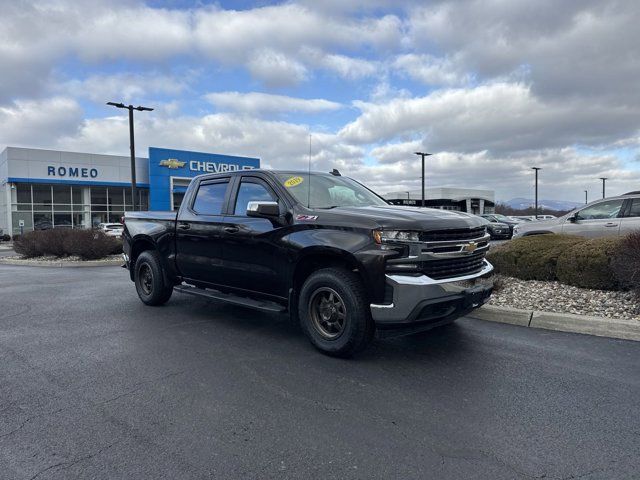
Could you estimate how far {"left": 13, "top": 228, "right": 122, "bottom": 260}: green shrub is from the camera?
1523 centimetres

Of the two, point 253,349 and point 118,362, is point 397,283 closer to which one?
point 253,349

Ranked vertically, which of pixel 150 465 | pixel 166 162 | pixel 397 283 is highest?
pixel 166 162

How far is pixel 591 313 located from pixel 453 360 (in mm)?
2507

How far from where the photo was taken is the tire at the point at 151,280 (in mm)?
6871

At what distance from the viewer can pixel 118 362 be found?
451 centimetres

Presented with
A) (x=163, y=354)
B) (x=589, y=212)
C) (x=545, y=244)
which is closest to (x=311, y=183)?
(x=163, y=354)

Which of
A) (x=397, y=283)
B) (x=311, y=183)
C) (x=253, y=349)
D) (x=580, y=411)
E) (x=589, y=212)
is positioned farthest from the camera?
(x=589, y=212)

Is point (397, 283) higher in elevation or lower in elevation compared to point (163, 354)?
higher

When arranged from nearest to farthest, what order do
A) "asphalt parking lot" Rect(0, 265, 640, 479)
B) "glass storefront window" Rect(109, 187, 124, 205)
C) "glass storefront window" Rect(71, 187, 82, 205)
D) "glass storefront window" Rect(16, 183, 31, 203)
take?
"asphalt parking lot" Rect(0, 265, 640, 479)
"glass storefront window" Rect(16, 183, 31, 203)
"glass storefront window" Rect(71, 187, 82, 205)
"glass storefront window" Rect(109, 187, 124, 205)

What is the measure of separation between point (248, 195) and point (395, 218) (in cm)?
213

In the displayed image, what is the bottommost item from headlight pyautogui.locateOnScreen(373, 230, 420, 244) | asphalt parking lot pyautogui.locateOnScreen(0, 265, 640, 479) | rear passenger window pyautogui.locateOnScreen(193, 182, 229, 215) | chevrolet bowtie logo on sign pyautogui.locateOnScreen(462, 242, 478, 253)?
asphalt parking lot pyautogui.locateOnScreen(0, 265, 640, 479)

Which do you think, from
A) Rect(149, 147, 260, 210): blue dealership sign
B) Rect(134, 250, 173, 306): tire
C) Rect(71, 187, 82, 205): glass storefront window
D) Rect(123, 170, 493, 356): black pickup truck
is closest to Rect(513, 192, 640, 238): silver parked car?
Rect(123, 170, 493, 356): black pickup truck

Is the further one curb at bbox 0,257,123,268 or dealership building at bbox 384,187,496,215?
dealership building at bbox 384,187,496,215

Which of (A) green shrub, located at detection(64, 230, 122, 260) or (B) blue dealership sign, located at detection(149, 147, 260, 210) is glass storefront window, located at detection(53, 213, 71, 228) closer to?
(B) blue dealership sign, located at detection(149, 147, 260, 210)
